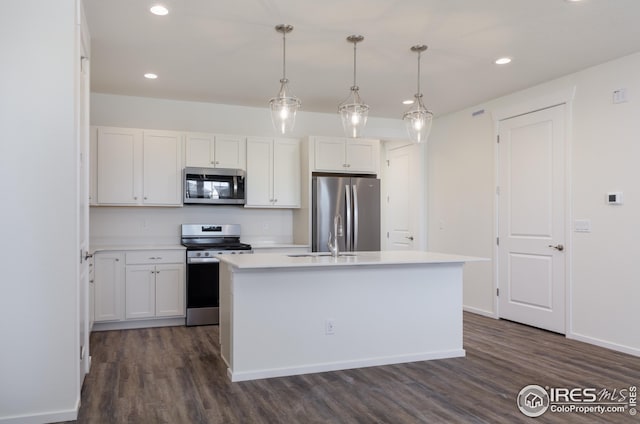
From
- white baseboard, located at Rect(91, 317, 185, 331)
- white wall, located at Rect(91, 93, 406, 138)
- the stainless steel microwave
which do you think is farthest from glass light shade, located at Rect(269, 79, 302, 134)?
white baseboard, located at Rect(91, 317, 185, 331)

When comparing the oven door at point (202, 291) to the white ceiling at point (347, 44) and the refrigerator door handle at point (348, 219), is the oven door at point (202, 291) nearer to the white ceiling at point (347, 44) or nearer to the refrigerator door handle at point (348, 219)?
the refrigerator door handle at point (348, 219)

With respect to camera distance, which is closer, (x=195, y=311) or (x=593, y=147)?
(x=593, y=147)

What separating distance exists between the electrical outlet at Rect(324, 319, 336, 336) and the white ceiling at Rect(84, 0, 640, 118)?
221 cm

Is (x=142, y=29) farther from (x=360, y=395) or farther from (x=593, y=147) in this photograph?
(x=593, y=147)

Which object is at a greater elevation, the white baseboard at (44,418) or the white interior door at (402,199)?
the white interior door at (402,199)

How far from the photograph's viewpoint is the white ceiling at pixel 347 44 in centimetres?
330

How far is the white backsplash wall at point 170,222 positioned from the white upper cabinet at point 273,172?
1.15 ft

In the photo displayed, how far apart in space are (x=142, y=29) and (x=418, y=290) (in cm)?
296

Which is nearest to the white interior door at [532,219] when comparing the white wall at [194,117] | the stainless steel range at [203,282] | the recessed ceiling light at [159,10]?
the white wall at [194,117]

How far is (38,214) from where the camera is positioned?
268cm

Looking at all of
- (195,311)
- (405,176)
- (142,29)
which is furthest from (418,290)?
(405,176)

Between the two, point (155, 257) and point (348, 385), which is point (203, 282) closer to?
point (155, 257)

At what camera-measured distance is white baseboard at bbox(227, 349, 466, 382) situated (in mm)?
3459

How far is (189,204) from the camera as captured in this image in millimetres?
5668
